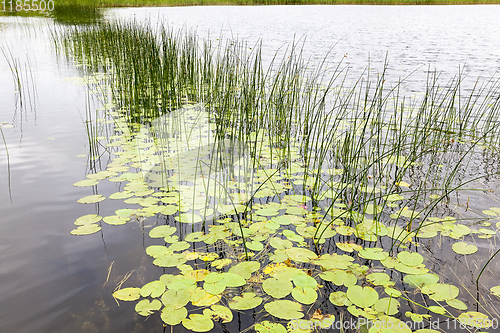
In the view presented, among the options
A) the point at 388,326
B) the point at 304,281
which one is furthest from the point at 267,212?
the point at 388,326

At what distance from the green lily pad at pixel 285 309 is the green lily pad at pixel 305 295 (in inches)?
1.2

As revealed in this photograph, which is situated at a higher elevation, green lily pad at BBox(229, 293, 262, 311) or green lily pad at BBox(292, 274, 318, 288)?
green lily pad at BBox(292, 274, 318, 288)

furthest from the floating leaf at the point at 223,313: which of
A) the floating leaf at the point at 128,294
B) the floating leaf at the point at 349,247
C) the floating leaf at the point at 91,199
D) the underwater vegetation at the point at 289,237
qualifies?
the floating leaf at the point at 91,199

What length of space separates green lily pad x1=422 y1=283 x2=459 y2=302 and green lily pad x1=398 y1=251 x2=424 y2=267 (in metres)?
0.15

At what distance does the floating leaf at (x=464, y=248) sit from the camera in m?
1.71

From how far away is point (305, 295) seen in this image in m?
1.39

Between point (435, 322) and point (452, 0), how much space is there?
924 inches

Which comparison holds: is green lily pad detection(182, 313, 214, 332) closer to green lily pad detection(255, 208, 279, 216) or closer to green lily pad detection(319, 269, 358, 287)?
green lily pad detection(319, 269, 358, 287)

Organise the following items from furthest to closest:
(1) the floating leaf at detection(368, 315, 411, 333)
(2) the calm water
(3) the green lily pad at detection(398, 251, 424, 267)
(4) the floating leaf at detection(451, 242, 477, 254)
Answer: (4) the floating leaf at detection(451, 242, 477, 254), (3) the green lily pad at detection(398, 251, 424, 267), (2) the calm water, (1) the floating leaf at detection(368, 315, 411, 333)

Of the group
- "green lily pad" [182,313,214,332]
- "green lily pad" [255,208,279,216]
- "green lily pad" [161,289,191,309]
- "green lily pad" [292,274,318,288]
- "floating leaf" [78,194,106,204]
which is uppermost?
"floating leaf" [78,194,106,204]

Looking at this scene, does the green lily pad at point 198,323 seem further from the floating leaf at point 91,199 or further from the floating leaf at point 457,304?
the floating leaf at point 91,199

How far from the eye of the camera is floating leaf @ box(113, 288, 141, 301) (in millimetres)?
1397

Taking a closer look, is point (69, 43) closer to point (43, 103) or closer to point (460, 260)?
point (43, 103)

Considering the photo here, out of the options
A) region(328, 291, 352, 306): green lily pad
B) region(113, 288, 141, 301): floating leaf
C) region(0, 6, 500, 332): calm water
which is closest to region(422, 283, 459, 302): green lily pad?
region(0, 6, 500, 332): calm water
